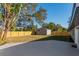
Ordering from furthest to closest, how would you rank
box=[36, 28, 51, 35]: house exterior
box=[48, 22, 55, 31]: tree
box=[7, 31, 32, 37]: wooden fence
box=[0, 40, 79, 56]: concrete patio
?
box=[48, 22, 55, 31]: tree → box=[36, 28, 51, 35]: house exterior → box=[7, 31, 32, 37]: wooden fence → box=[0, 40, 79, 56]: concrete patio

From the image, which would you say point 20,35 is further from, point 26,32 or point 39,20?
point 39,20

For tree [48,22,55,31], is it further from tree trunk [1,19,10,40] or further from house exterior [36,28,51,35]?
tree trunk [1,19,10,40]

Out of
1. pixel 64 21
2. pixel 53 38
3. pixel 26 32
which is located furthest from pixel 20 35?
pixel 64 21

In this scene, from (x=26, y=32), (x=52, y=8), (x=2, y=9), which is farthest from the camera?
(x=52, y=8)

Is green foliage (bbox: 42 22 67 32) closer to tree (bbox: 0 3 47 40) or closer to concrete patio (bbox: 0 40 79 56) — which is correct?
tree (bbox: 0 3 47 40)

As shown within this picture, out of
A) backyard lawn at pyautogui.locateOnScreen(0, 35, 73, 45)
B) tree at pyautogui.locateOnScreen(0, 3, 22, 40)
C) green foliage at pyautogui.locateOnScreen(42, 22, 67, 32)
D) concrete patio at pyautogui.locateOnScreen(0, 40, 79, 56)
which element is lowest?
backyard lawn at pyautogui.locateOnScreen(0, 35, 73, 45)

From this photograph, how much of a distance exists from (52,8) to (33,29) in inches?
139

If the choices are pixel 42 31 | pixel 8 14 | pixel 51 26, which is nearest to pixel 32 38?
pixel 42 31

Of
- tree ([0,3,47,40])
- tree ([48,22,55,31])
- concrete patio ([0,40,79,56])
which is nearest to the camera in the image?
concrete patio ([0,40,79,56])

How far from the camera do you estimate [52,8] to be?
1972 cm

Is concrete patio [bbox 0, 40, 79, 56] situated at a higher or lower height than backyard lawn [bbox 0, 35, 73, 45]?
higher

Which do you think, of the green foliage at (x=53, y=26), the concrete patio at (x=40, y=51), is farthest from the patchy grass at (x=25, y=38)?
the concrete patio at (x=40, y=51)

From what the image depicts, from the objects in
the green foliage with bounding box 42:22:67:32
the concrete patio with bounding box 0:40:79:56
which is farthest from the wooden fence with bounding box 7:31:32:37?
the concrete patio with bounding box 0:40:79:56

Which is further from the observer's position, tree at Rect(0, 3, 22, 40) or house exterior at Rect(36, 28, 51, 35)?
house exterior at Rect(36, 28, 51, 35)
